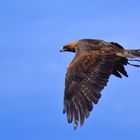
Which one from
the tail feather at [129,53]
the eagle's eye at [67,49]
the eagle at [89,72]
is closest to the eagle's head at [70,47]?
the eagle's eye at [67,49]

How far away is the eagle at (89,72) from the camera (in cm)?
1666

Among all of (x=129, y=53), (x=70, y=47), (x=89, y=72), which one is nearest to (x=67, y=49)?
(x=70, y=47)

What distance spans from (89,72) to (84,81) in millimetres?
328

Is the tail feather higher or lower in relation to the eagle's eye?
lower

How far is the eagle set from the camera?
1666cm

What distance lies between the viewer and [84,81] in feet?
56.9

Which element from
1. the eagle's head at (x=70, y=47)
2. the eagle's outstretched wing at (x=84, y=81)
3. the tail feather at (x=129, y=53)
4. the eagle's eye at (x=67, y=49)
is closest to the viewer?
the eagle's outstretched wing at (x=84, y=81)

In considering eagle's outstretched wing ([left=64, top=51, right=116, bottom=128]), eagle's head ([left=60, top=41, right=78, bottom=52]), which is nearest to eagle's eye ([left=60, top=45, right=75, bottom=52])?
eagle's head ([left=60, top=41, right=78, bottom=52])

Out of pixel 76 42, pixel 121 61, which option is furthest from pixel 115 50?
pixel 76 42

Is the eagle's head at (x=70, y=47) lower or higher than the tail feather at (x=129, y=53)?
higher

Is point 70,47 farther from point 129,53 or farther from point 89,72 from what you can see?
point 89,72

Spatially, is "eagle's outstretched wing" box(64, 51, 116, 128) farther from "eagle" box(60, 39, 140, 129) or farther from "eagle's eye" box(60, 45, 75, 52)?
"eagle's eye" box(60, 45, 75, 52)

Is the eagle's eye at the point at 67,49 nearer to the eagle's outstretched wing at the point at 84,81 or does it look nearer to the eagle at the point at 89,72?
the eagle at the point at 89,72

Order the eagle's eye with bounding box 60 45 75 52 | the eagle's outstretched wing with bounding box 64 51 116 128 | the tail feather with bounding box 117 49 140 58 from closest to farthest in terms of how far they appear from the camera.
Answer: the eagle's outstretched wing with bounding box 64 51 116 128, the tail feather with bounding box 117 49 140 58, the eagle's eye with bounding box 60 45 75 52
